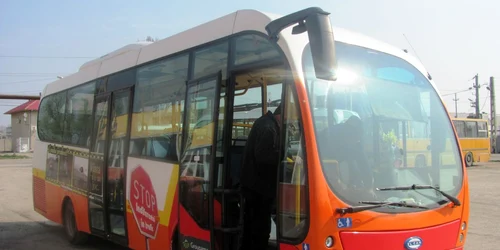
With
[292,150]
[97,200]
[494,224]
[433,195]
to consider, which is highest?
[292,150]

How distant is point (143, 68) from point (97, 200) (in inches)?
94.4

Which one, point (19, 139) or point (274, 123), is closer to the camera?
point (274, 123)

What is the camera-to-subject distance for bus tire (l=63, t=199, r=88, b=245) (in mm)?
8398

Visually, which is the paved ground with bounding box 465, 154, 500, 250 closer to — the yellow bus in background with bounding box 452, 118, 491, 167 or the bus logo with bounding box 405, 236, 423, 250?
the bus logo with bounding box 405, 236, 423, 250

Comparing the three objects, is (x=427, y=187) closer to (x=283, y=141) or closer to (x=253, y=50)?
(x=283, y=141)

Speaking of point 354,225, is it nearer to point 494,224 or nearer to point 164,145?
point 164,145

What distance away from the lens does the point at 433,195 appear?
4215 millimetres

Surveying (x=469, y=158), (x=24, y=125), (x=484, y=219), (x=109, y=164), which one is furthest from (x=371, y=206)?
(x=24, y=125)

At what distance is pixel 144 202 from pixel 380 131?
334 centimetres

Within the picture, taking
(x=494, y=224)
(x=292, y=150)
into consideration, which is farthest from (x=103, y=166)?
(x=494, y=224)

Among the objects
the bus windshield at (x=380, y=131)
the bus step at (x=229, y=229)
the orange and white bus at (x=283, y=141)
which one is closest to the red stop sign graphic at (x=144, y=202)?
the orange and white bus at (x=283, y=141)

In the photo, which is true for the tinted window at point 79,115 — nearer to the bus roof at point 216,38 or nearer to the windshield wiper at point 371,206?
the bus roof at point 216,38

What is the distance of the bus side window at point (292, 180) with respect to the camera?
383cm

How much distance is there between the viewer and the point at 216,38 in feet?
16.8
